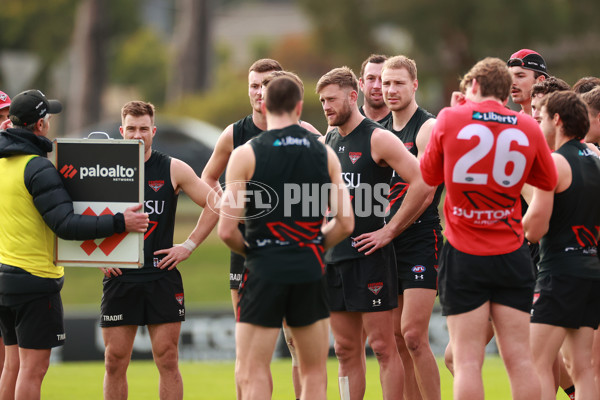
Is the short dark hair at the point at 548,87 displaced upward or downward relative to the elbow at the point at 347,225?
upward

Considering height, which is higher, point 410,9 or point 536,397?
point 410,9

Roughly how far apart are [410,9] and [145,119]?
18007 millimetres

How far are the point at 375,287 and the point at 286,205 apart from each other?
1.70 metres

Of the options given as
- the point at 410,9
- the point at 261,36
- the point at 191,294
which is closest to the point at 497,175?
the point at 191,294

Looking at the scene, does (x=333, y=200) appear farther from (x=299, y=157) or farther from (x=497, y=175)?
(x=497, y=175)

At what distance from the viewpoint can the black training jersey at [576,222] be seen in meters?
6.23

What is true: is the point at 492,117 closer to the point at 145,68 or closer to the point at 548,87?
the point at 548,87

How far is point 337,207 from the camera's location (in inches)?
233

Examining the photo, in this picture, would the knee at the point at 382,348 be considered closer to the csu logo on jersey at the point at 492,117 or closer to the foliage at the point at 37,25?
the csu logo on jersey at the point at 492,117

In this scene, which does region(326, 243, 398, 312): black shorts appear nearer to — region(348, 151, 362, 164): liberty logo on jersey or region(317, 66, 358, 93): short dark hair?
region(348, 151, 362, 164): liberty logo on jersey

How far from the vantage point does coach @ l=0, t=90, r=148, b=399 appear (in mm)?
6535

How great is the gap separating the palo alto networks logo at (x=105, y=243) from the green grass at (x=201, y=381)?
3.12 meters

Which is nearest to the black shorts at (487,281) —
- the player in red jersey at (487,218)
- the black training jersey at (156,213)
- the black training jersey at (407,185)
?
the player in red jersey at (487,218)

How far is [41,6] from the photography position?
3053cm
